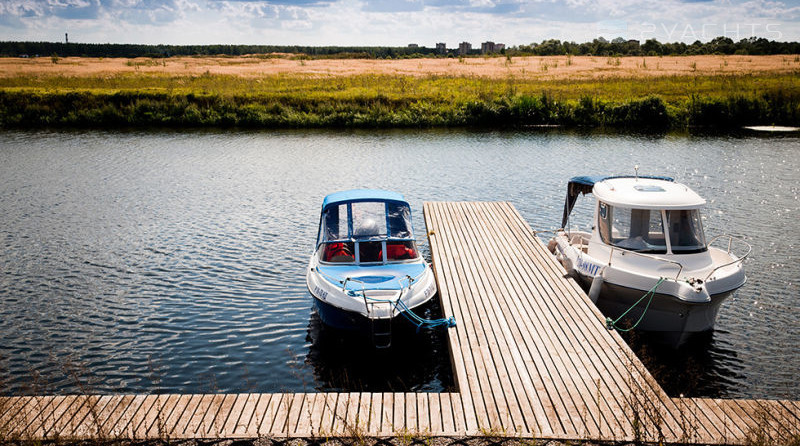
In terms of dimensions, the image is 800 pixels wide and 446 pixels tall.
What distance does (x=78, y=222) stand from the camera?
73.6 ft

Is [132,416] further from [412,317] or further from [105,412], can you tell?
[412,317]

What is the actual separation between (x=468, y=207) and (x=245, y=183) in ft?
40.2

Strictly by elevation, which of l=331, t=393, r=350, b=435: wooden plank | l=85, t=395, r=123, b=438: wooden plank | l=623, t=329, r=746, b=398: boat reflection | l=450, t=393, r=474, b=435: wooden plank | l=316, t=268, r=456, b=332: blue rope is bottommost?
l=623, t=329, r=746, b=398: boat reflection

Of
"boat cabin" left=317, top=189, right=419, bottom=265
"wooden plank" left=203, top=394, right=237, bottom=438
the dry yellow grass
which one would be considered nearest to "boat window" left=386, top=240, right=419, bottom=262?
"boat cabin" left=317, top=189, right=419, bottom=265

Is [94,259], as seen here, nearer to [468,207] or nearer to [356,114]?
[468,207]

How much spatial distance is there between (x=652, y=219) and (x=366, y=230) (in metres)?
6.88

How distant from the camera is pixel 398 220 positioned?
15008 mm

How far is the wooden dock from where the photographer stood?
8328mm

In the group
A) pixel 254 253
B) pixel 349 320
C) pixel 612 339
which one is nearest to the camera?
pixel 612 339

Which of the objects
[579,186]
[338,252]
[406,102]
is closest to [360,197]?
[338,252]

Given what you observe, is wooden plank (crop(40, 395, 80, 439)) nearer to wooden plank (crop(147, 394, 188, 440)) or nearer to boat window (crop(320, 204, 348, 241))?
wooden plank (crop(147, 394, 188, 440))

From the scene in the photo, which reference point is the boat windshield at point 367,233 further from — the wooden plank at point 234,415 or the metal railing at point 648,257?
the wooden plank at point 234,415

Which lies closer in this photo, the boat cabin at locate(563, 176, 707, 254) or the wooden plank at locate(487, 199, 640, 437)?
the wooden plank at locate(487, 199, 640, 437)

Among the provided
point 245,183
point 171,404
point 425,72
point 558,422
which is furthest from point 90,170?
point 425,72
